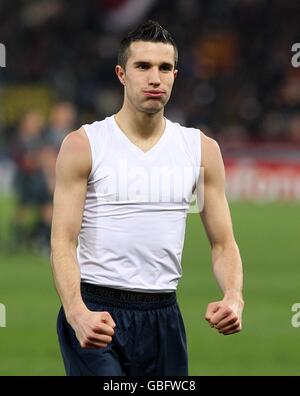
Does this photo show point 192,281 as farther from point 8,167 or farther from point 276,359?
point 8,167

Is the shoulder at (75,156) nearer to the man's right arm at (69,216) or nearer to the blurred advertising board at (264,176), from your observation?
the man's right arm at (69,216)

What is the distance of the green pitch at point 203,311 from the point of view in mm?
11883

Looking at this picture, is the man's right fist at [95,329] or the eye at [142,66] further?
the eye at [142,66]

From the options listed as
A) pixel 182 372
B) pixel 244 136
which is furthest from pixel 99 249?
pixel 244 136

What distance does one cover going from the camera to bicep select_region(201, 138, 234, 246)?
6609 mm

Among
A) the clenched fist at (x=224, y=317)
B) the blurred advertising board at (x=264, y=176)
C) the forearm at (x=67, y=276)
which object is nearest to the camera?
the clenched fist at (x=224, y=317)

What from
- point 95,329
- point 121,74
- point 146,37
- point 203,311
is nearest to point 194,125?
point 203,311

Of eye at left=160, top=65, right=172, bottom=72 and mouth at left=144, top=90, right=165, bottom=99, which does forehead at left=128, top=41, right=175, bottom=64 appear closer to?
eye at left=160, top=65, right=172, bottom=72

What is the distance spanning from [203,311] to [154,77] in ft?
30.1

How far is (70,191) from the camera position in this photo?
637 centimetres

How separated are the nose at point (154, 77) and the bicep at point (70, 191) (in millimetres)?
487

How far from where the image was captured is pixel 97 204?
21.2ft

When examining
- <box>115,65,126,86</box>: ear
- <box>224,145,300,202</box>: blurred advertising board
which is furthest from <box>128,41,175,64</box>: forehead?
<box>224,145,300,202</box>: blurred advertising board

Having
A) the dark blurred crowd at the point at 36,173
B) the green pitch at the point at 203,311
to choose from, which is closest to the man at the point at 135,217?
the green pitch at the point at 203,311
